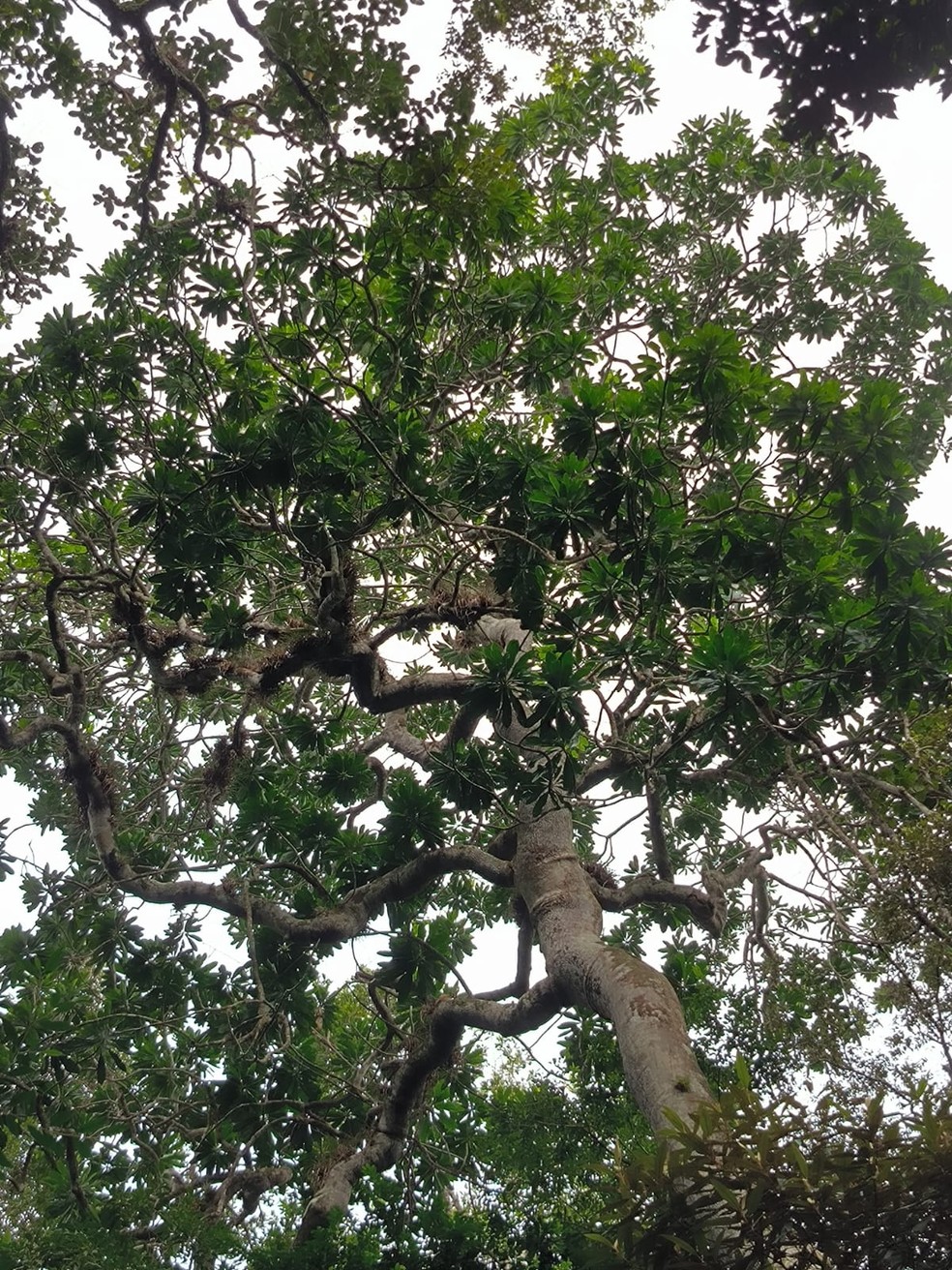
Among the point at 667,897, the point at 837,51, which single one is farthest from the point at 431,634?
the point at 837,51

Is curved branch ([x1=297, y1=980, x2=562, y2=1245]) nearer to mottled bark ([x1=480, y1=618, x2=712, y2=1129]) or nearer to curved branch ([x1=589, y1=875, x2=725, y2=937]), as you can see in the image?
mottled bark ([x1=480, y1=618, x2=712, y2=1129])

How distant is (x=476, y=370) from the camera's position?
6.43 m

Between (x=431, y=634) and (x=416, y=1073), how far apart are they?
3.47m

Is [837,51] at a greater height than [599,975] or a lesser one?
greater

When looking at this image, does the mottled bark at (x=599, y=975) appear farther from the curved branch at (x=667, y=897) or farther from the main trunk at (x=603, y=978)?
the curved branch at (x=667, y=897)

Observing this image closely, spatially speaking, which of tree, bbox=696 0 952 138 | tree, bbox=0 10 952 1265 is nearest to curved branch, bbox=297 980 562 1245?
tree, bbox=0 10 952 1265

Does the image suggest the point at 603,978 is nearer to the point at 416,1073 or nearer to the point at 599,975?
the point at 599,975

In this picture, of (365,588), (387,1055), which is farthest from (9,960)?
(365,588)

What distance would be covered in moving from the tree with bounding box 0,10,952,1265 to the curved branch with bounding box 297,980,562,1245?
3cm

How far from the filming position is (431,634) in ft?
27.1

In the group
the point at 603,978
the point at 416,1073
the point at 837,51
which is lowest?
the point at 603,978

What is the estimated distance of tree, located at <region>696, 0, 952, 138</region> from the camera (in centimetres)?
328

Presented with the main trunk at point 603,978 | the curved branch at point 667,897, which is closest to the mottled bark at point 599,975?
the main trunk at point 603,978

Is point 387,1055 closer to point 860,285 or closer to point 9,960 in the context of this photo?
point 9,960
